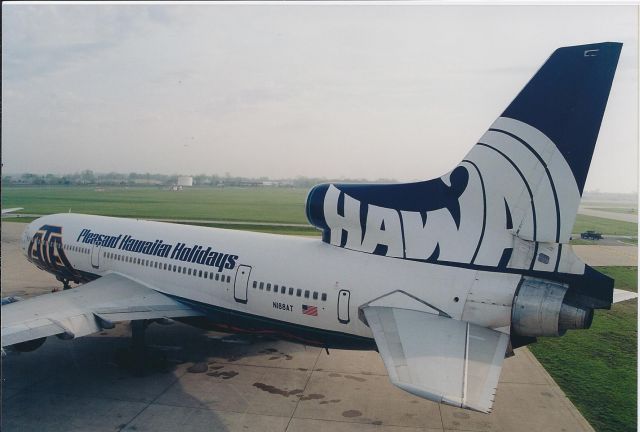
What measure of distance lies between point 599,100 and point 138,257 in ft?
59.0

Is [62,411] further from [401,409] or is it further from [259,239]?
[401,409]

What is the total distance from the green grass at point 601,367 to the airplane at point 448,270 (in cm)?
308

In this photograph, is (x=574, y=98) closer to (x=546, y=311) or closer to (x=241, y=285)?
(x=546, y=311)

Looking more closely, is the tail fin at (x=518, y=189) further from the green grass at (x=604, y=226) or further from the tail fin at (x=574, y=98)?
the green grass at (x=604, y=226)

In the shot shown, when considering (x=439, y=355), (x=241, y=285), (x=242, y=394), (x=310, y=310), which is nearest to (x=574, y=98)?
(x=439, y=355)

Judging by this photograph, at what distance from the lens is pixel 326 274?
50.7ft

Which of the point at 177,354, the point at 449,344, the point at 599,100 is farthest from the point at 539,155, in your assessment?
the point at 177,354

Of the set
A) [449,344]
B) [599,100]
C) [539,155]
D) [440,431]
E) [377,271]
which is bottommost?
[440,431]

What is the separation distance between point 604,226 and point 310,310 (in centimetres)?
5344

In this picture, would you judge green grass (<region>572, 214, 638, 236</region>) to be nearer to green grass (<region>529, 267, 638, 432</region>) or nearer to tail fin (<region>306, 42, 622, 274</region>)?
green grass (<region>529, 267, 638, 432</region>)

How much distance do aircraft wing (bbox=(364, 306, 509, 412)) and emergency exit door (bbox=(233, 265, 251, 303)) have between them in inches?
201

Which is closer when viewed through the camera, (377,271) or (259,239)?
(377,271)

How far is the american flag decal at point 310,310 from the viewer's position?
50.7 ft

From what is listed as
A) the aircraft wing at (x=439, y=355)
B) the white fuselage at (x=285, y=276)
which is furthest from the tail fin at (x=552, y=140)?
the aircraft wing at (x=439, y=355)
